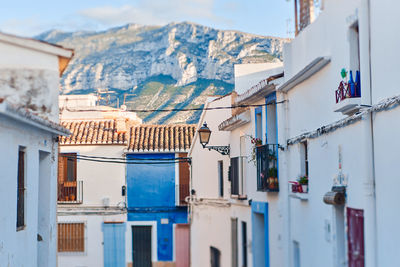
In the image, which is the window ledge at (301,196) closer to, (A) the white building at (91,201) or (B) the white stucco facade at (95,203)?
(A) the white building at (91,201)

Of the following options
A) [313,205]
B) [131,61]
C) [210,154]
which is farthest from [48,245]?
[131,61]

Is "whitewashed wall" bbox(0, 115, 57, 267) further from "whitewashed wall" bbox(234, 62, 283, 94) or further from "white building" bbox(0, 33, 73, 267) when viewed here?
"whitewashed wall" bbox(234, 62, 283, 94)

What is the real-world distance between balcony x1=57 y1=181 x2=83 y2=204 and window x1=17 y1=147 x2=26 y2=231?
15797 millimetres

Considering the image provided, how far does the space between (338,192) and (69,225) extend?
1878 centimetres

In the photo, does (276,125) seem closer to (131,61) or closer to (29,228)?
(29,228)

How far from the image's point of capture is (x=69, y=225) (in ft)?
91.5

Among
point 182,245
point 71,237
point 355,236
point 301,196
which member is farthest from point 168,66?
point 355,236

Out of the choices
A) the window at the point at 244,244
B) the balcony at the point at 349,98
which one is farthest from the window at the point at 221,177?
the balcony at the point at 349,98

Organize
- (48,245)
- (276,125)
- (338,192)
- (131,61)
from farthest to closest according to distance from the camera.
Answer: (131,61) → (276,125) → (48,245) → (338,192)

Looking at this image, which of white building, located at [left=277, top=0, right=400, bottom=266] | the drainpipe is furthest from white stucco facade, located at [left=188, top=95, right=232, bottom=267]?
the drainpipe

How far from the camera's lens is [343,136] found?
1079cm

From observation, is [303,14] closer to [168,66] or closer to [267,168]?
[267,168]

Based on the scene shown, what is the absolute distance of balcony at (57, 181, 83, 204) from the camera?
91.7ft

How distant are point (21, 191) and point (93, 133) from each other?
16614 mm
